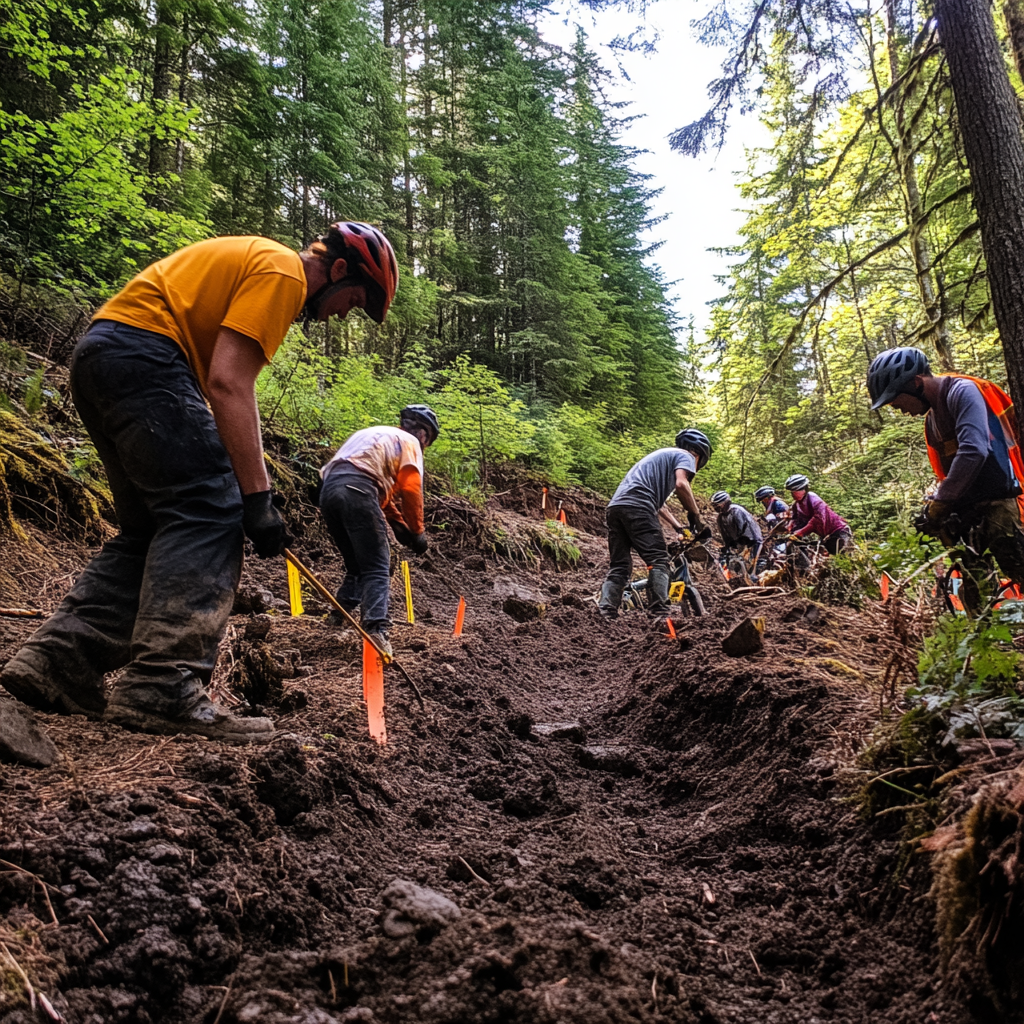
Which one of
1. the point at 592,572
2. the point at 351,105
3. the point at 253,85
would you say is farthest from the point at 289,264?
the point at 351,105

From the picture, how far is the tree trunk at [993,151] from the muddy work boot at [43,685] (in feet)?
16.1

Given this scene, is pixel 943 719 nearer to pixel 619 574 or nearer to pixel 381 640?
pixel 381 640

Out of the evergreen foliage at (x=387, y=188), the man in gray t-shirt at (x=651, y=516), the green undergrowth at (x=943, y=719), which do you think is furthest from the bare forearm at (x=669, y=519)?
the green undergrowth at (x=943, y=719)

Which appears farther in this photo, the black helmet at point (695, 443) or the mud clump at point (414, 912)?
the black helmet at point (695, 443)

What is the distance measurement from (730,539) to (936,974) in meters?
9.80

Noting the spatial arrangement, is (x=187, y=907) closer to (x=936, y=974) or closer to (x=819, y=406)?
(x=936, y=974)

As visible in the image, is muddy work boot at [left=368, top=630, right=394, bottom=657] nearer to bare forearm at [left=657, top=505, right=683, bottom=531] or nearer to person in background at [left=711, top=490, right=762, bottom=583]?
bare forearm at [left=657, top=505, right=683, bottom=531]

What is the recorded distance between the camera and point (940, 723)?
5.63ft

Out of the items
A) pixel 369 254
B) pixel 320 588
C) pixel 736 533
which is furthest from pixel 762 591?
pixel 369 254

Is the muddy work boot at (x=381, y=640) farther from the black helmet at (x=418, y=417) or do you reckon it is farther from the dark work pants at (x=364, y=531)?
the black helmet at (x=418, y=417)

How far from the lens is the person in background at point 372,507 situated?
406 centimetres

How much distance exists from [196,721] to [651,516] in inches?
195

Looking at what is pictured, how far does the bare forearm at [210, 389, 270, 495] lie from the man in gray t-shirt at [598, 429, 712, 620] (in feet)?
15.0

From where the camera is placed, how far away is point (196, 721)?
2.01 m
